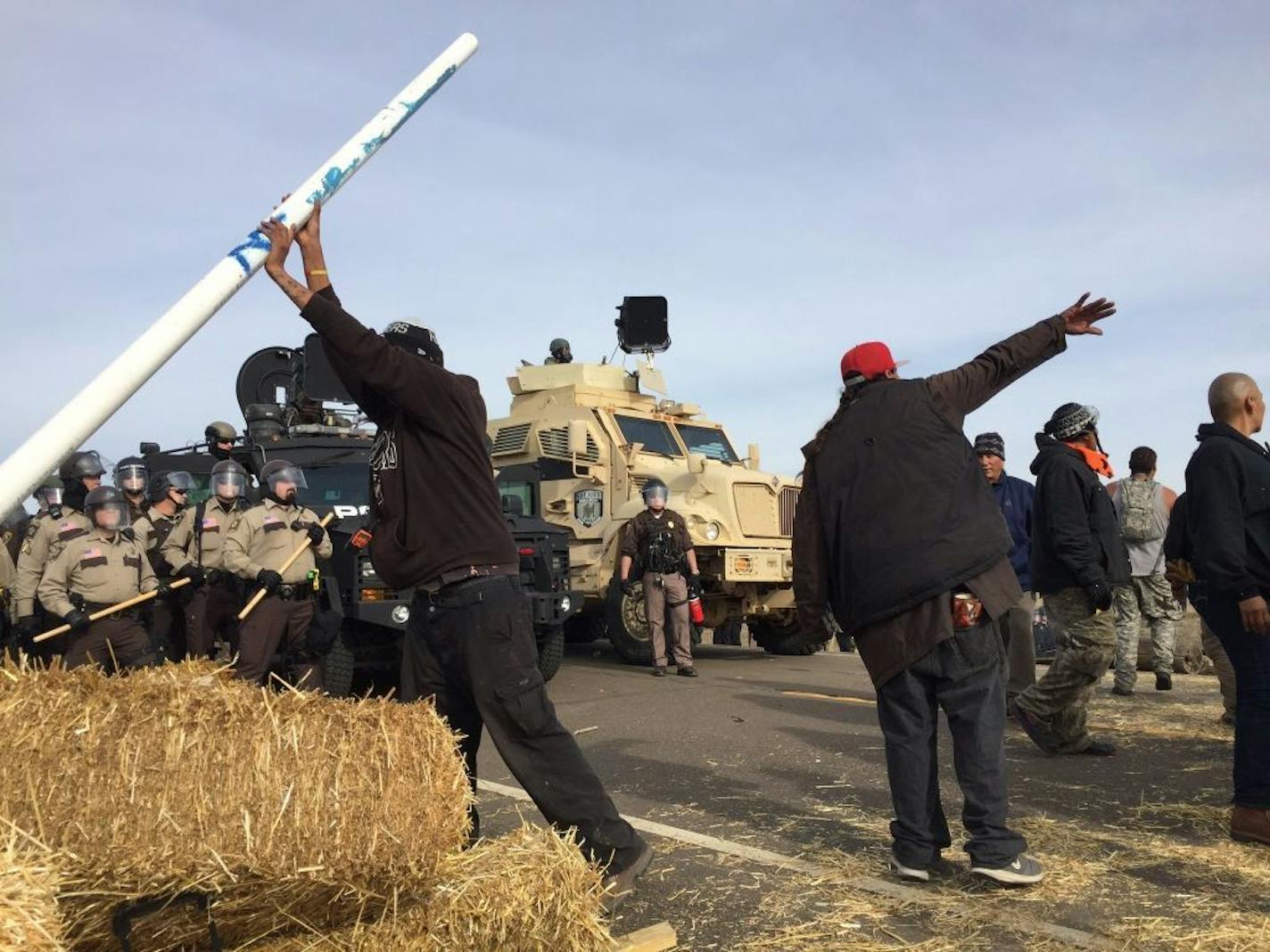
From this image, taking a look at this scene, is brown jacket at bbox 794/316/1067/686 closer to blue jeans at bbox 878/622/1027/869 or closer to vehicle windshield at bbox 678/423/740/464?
blue jeans at bbox 878/622/1027/869

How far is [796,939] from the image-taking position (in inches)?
137

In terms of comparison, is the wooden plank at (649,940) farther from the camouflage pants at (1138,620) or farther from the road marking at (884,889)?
the camouflage pants at (1138,620)

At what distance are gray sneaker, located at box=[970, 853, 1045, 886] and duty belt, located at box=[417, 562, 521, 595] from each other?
75.2 inches

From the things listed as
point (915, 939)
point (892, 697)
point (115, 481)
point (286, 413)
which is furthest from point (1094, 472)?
point (286, 413)

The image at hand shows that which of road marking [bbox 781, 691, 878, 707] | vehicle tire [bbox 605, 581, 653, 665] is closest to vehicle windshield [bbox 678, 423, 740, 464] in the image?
vehicle tire [bbox 605, 581, 653, 665]

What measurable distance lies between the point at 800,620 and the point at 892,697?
1.47 ft

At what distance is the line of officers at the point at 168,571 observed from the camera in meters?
7.46

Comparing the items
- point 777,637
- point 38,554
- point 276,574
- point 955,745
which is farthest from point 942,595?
point 777,637

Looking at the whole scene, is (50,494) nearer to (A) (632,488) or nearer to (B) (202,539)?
(B) (202,539)

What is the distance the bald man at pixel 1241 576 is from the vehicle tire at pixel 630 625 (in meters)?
8.21

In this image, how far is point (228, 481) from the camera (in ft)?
29.0

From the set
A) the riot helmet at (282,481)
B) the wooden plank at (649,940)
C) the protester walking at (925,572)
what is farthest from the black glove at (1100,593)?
the riot helmet at (282,481)

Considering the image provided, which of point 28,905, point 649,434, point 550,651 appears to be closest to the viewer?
point 28,905

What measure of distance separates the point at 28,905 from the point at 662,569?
32.0 feet
